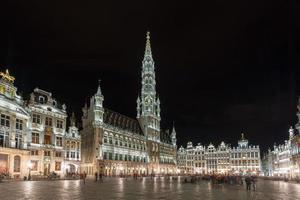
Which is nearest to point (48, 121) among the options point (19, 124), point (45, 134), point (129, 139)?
point (45, 134)

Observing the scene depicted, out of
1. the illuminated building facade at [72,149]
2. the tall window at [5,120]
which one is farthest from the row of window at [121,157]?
the tall window at [5,120]

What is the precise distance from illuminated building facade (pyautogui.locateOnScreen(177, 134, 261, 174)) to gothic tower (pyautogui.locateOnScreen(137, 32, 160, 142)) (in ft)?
174

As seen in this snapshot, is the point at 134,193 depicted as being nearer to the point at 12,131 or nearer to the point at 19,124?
the point at 12,131

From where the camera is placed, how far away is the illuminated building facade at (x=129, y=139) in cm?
9169

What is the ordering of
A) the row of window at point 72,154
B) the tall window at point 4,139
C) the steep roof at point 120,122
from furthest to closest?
the steep roof at point 120,122 → the row of window at point 72,154 → the tall window at point 4,139

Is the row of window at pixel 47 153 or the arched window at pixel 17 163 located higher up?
the row of window at pixel 47 153

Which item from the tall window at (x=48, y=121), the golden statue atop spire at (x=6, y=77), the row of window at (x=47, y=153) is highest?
the golden statue atop spire at (x=6, y=77)

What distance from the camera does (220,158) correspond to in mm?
173000

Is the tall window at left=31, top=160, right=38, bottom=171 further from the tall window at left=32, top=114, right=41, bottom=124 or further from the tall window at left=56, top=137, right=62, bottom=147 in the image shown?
the tall window at left=32, top=114, right=41, bottom=124

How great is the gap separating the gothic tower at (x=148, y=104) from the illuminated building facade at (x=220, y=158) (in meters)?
53.0

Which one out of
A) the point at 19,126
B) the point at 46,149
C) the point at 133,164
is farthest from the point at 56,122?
the point at 133,164

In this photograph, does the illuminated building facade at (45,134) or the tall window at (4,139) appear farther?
the illuminated building facade at (45,134)

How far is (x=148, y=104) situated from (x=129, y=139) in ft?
73.1

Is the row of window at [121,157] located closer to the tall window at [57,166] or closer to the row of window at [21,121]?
the tall window at [57,166]
